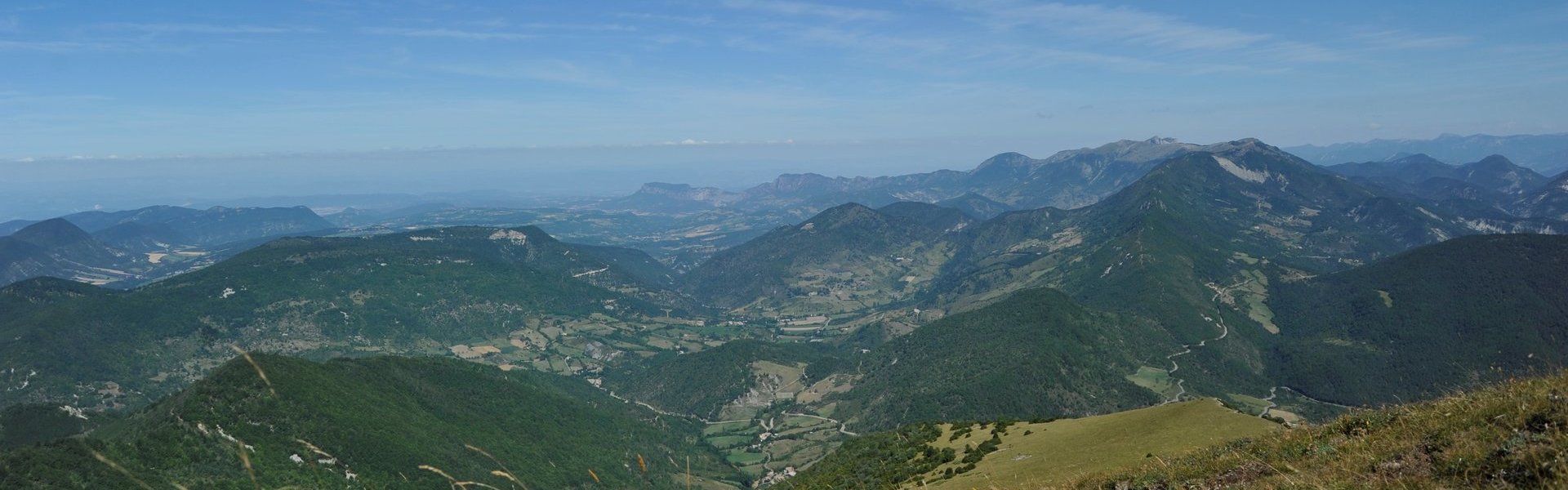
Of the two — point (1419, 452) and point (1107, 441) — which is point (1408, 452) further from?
point (1107, 441)

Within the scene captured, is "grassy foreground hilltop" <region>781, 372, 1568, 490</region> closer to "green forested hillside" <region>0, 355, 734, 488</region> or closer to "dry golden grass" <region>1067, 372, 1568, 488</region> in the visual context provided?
"dry golden grass" <region>1067, 372, 1568, 488</region>

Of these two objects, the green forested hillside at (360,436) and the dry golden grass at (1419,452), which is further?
the green forested hillside at (360,436)

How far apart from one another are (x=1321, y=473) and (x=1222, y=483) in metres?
2.85

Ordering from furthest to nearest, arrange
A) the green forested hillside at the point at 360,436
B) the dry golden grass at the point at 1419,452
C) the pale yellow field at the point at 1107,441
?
the green forested hillside at the point at 360,436 → the pale yellow field at the point at 1107,441 → the dry golden grass at the point at 1419,452

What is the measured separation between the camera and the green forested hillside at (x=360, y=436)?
286 feet

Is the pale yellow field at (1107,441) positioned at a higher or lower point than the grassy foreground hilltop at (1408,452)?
lower

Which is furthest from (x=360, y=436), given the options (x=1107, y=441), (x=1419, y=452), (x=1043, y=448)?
(x=1419, y=452)

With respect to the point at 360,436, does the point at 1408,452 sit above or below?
above

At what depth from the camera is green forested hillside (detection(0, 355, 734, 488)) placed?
87250 mm

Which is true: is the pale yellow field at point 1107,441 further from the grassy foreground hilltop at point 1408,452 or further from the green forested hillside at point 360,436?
the green forested hillside at point 360,436

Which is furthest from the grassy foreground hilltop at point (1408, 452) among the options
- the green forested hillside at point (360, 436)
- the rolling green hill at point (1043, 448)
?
the green forested hillside at point (360, 436)

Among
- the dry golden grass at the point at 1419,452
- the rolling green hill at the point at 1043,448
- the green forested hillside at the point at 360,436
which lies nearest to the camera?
the dry golden grass at the point at 1419,452

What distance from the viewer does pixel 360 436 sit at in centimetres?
11894

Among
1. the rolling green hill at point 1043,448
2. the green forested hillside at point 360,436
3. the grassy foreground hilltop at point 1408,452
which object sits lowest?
the green forested hillside at point 360,436
